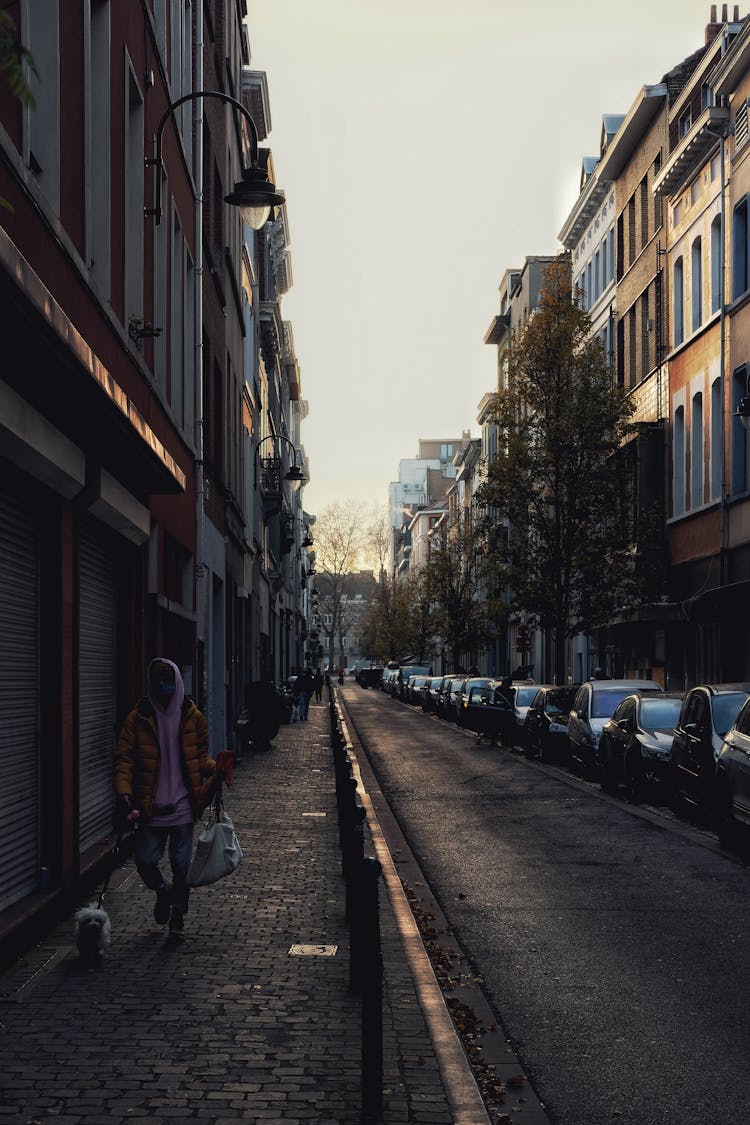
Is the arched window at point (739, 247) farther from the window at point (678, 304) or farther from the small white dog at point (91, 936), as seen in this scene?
the small white dog at point (91, 936)

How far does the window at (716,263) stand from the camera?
3288 cm

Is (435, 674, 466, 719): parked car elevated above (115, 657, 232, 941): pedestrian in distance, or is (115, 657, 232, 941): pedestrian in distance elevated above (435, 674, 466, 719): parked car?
(115, 657, 232, 941): pedestrian in distance

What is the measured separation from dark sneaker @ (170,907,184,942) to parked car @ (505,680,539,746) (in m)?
23.2

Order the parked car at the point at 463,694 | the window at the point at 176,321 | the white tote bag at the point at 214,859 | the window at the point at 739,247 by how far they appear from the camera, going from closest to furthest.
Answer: the white tote bag at the point at 214,859 < the window at the point at 176,321 < the window at the point at 739,247 < the parked car at the point at 463,694

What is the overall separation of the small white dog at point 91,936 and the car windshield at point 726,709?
928 cm

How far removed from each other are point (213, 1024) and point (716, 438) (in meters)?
27.8

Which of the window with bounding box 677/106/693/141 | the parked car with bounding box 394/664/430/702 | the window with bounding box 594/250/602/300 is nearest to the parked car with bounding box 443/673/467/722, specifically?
the window with bounding box 594/250/602/300

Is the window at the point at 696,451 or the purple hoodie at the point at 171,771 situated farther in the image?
the window at the point at 696,451

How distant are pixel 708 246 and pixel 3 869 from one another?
2843 cm

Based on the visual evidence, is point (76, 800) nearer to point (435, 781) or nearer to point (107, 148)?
point (107, 148)

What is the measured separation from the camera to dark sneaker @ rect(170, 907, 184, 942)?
29.3 feet

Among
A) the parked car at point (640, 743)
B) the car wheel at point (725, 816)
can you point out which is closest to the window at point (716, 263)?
the parked car at point (640, 743)

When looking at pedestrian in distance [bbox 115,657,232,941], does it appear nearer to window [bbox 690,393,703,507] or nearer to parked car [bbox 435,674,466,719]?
window [bbox 690,393,703,507]

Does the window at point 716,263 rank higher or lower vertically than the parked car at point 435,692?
higher
